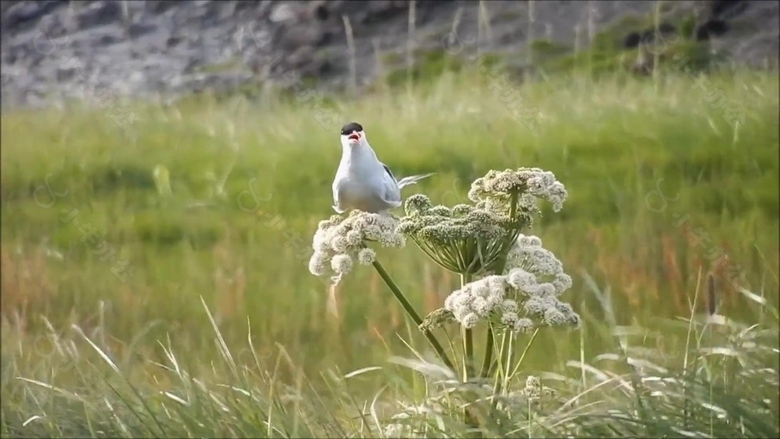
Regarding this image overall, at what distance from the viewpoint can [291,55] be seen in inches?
50.0

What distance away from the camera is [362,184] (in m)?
0.94

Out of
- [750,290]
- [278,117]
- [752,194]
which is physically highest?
[278,117]

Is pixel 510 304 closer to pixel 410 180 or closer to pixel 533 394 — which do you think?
pixel 533 394

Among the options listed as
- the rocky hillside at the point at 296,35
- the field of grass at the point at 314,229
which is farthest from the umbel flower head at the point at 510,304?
the rocky hillside at the point at 296,35

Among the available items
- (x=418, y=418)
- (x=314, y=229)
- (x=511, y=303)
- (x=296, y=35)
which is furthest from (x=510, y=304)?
(x=296, y=35)

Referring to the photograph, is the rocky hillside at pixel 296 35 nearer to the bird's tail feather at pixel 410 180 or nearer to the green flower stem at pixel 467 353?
the bird's tail feather at pixel 410 180

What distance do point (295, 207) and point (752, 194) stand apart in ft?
2.19

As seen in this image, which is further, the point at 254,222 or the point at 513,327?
the point at 254,222

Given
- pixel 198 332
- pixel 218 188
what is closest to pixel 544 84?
pixel 218 188

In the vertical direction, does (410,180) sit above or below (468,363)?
above

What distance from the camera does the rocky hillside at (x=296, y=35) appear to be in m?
1.24

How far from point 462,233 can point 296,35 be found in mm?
595

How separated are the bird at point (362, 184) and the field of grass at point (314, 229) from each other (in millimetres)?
158

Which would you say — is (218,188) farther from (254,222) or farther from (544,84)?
(544,84)
